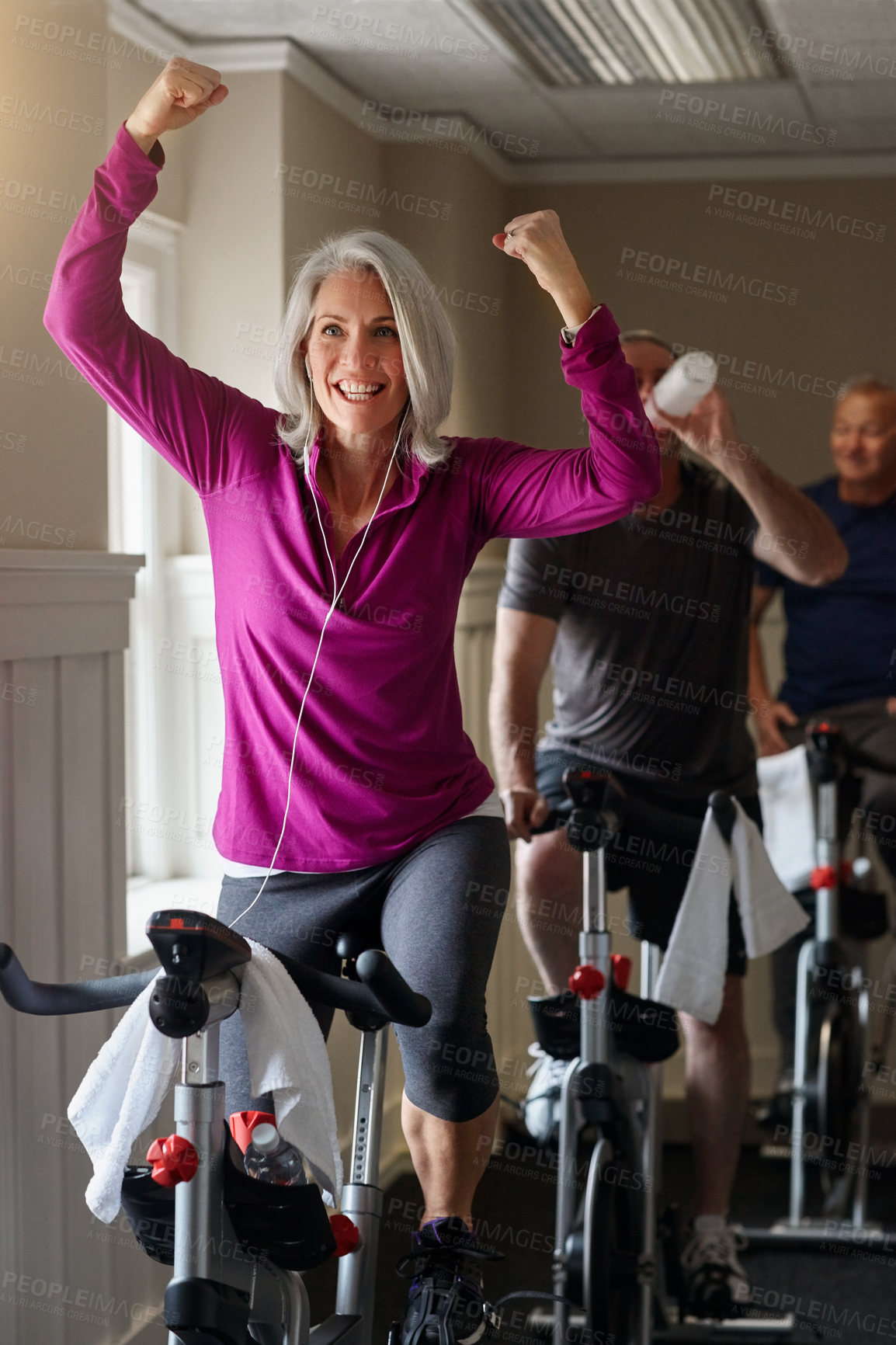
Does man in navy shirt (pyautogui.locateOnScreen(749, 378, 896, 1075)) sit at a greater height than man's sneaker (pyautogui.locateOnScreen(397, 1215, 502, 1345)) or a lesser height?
greater

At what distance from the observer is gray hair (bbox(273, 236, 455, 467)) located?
1.68 m

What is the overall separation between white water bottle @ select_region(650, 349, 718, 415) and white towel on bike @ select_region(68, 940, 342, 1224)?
1372 millimetres

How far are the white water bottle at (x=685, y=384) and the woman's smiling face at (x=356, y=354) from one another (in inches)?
29.1

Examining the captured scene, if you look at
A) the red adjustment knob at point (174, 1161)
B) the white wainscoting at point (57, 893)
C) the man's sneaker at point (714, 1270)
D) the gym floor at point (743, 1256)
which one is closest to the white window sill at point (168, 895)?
the white wainscoting at point (57, 893)

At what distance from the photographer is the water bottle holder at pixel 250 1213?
1.25 meters

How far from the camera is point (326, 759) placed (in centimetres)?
162

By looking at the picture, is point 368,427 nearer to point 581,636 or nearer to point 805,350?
point 581,636

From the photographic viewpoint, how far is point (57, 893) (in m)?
1.92

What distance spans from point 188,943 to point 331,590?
60 cm
